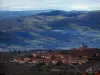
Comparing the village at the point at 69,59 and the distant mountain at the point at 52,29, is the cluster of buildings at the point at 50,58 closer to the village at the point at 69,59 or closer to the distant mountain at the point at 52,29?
the village at the point at 69,59

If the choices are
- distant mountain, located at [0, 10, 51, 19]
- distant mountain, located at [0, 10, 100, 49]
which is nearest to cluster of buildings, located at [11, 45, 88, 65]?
distant mountain, located at [0, 10, 100, 49]

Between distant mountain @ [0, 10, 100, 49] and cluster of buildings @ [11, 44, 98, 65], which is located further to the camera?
distant mountain @ [0, 10, 100, 49]

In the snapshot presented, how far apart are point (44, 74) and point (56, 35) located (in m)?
0.76

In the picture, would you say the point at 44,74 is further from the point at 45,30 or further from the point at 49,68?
the point at 45,30

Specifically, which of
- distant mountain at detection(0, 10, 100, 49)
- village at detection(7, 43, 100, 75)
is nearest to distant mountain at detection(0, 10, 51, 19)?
distant mountain at detection(0, 10, 100, 49)

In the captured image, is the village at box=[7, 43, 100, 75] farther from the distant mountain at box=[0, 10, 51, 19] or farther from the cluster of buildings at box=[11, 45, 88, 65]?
the distant mountain at box=[0, 10, 51, 19]

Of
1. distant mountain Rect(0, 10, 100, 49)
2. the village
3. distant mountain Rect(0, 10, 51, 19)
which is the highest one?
distant mountain Rect(0, 10, 51, 19)

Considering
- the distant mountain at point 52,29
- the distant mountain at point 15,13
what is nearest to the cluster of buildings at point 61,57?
the distant mountain at point 52,29

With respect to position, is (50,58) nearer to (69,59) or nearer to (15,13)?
(69,59)

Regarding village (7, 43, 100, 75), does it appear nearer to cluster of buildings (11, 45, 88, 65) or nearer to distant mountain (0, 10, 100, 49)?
cluster of buildings (11, 45, 88, 65)

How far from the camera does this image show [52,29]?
196 inches

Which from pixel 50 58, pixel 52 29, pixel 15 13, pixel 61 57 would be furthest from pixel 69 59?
pixel 15 13

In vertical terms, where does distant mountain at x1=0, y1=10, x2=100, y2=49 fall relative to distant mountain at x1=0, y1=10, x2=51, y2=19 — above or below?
below

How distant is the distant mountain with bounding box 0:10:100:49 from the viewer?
16.0 feet
